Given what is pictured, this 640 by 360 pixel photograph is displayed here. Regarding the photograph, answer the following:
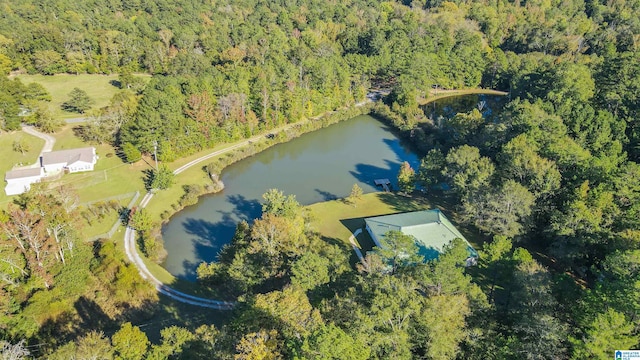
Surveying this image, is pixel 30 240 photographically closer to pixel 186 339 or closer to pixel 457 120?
pixel 186 339

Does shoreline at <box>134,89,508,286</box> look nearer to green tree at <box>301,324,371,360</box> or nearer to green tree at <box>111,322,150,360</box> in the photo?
green tree at <box>111,322,150,360</box>

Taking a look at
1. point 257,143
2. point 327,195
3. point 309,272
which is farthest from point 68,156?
point 309,272

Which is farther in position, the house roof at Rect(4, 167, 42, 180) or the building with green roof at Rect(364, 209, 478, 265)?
the house roof at Rect(4, 167, 42, 180)

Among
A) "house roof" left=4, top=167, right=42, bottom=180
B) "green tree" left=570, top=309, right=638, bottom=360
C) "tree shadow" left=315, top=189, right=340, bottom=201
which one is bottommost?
"house roof" left=4, top=167, right=42, bottom=180

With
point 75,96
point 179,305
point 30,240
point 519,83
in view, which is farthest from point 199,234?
point 519,83

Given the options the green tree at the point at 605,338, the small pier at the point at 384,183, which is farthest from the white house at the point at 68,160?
the green tree at the point at 605,338

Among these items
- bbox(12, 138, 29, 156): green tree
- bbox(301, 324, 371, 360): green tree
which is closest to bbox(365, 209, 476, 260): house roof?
bbox(301, 324, 371, 360): green tree
